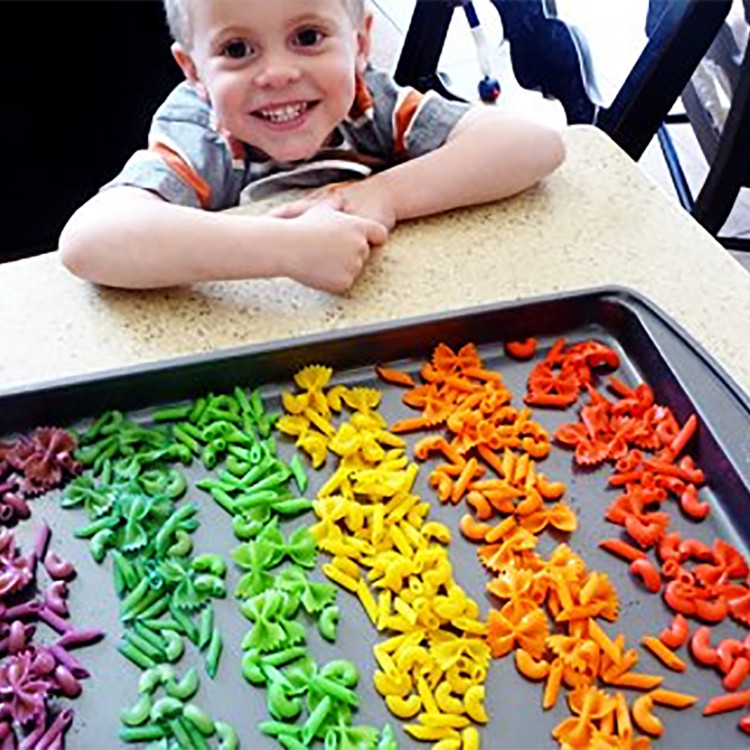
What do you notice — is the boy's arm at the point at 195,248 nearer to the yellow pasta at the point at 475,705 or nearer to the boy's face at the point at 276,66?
the boy's face at the point at 276,66

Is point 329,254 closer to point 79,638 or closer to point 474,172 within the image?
point 474,172

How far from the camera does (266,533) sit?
68cm

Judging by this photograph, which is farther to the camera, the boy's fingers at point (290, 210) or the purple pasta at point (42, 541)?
the boy's fingers at point (290, 210)

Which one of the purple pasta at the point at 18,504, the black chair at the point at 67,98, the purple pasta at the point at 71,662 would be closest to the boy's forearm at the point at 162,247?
the purple pasta at the point at 18,504

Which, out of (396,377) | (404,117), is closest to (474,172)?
(404,117)

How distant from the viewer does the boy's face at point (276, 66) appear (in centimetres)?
88

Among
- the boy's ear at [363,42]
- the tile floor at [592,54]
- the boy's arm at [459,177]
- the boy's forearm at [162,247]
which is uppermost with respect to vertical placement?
the boy's ear at [363,42]

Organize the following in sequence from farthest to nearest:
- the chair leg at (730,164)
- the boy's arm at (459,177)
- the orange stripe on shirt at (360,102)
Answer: the chair leg at (730,164)
the orange stripe on shirt at (360,102)
the boy's arm at (459,177)

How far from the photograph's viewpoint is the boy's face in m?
0.88

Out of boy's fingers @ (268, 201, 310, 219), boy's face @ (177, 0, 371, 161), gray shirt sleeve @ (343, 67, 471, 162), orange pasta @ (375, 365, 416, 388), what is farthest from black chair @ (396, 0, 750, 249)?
orange pasta @ (375, 365, 416, 388)

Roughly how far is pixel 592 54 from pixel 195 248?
0.98 m

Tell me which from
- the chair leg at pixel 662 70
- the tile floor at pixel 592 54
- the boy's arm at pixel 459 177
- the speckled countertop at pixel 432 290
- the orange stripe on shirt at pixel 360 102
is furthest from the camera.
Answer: the tile floor at pixel 592 54

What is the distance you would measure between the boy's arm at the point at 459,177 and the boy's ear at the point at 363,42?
130 mm

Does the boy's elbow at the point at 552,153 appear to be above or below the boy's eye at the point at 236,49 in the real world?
below
